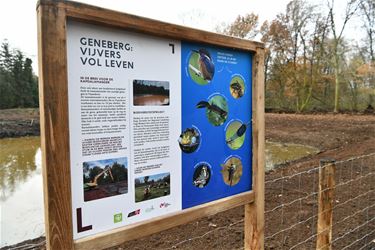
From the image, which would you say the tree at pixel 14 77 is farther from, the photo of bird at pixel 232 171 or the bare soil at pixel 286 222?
the photo of bird at pixel 232 171

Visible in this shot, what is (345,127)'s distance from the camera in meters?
12.7

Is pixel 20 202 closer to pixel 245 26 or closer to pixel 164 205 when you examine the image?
pixel 164 205

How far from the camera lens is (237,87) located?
1.97 metres

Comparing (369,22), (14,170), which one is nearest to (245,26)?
(369,22)

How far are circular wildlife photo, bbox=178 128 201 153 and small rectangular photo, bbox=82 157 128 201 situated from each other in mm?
366

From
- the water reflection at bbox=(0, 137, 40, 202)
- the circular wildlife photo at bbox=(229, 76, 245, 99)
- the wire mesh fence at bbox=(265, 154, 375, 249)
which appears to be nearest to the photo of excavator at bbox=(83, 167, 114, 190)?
the circular wildlife photo at bbox=(229, 76, 245, 99)

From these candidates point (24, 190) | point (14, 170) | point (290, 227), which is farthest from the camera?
point (14, 170)

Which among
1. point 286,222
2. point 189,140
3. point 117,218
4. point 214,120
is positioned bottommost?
point 286,222

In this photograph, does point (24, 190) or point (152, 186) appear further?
point (24, 190)

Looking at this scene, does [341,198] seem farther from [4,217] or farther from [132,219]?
[4,217]

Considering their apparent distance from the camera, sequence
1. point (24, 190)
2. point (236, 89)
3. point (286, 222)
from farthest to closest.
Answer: point (24, 190)
point (286, 222)
point (236, 89)

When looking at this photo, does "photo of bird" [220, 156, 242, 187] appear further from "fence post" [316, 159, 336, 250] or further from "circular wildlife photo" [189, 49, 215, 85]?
"fence post" [316, 159, 336, 250]

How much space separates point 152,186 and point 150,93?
46 centimetres

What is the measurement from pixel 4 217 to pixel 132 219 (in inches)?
195
